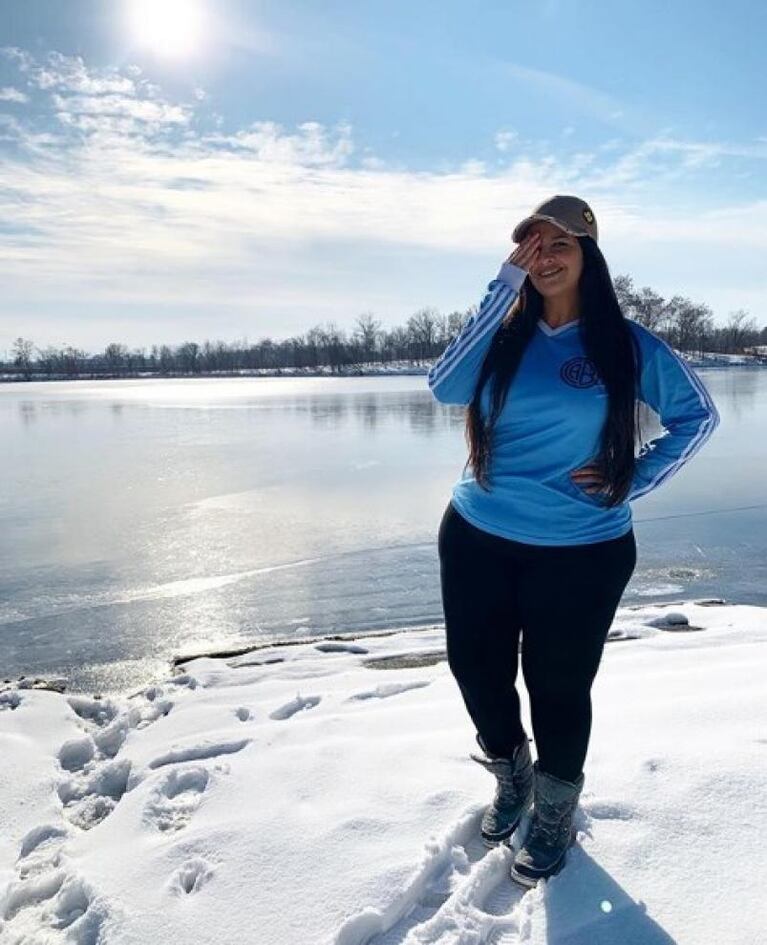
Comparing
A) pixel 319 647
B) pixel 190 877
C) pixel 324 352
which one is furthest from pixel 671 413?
pixel 324 352

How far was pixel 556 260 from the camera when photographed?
2010mm

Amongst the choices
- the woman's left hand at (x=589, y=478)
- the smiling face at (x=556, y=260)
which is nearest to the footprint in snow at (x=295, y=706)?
the woman's left hand at (x=589, y=478)

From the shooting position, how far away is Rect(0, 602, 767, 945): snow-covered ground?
74.2 inches

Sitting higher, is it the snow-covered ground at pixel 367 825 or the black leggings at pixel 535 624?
the black leggings at pixel 535 624

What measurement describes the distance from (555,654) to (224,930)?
1.17 meters

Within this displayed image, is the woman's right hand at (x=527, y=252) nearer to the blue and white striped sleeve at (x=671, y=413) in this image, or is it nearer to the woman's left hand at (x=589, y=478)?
the blue and white striped sleeve at (x=671, y=413)

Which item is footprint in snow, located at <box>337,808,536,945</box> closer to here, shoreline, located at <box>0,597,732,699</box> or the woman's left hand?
the woman's left hand

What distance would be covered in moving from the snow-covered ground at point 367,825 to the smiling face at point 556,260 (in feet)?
5.33

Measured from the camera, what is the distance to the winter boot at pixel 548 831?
2029 millimetres

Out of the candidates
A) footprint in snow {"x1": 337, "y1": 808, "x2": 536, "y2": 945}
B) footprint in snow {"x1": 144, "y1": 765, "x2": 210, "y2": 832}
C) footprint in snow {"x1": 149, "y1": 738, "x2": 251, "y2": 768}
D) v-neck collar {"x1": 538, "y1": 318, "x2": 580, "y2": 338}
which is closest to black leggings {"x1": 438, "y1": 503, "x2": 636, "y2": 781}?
footprint in snow {"x1": 337, "y1": 808, "x2": 536, "y2": 945}

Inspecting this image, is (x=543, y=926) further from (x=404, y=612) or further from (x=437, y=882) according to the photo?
(x=404, y=612)

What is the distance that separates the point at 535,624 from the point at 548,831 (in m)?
0.62

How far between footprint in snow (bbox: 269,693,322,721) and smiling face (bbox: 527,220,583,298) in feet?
8.26

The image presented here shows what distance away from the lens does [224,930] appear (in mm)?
1909
